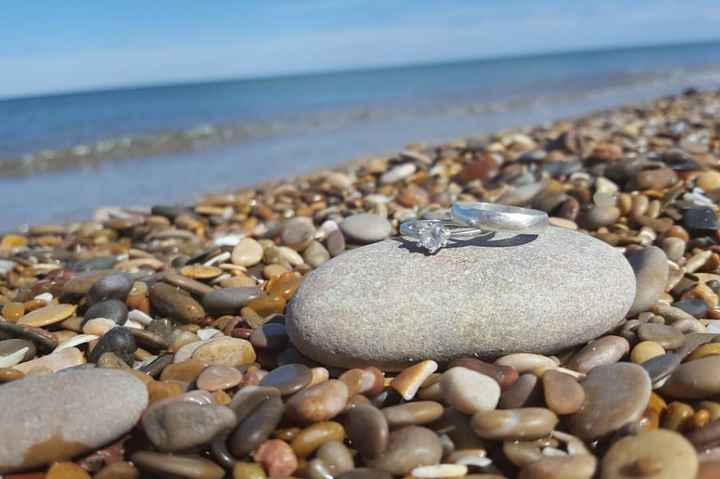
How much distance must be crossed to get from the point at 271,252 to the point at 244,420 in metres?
1.99

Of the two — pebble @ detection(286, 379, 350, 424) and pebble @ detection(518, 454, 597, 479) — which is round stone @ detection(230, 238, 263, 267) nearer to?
pebble @ detection(286, 379, 350, 424)

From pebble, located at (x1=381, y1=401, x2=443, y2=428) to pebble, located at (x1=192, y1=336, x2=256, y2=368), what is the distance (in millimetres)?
845

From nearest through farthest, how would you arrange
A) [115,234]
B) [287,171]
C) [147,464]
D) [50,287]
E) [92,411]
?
1. [147,464]
2. [92,411]
3. [50,287]
4. [115,234]
5. [287,171]

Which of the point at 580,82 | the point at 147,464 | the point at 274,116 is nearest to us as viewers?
the point at 147,464

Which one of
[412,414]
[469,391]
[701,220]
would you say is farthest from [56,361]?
[701,220]

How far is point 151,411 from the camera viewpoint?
6.93 ft

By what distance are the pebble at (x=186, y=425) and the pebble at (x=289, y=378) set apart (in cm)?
25

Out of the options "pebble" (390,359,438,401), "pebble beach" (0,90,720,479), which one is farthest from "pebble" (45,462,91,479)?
"pebble" (390,359,438,401)

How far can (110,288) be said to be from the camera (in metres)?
3.45

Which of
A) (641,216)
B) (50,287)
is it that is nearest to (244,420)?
(50,287)

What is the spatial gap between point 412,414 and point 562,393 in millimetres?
473

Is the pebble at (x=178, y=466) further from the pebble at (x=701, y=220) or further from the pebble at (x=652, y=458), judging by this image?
the pebble at (x=701, y=220)

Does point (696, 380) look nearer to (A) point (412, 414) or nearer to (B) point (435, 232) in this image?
(A) point (412, 414)

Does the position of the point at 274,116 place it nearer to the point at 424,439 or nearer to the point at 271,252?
the point at 271,252
